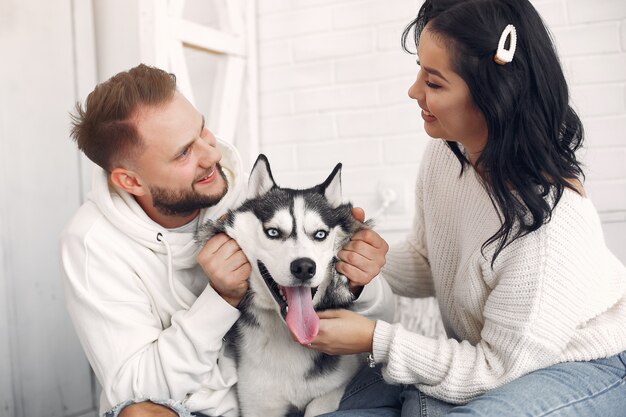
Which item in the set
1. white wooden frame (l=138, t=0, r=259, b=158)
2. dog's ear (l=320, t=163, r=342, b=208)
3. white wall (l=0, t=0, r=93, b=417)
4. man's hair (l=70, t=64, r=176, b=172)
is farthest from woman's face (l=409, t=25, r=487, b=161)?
white wall (l=0, t=0, r=93, b=417)

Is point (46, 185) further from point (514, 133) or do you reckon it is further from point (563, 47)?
point (563, 47)

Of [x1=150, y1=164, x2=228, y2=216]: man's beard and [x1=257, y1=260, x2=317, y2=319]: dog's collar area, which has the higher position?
[x1=150, y1=164, x2=228, y2=216]: man's beard

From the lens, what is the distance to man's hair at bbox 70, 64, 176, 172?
1.52 m

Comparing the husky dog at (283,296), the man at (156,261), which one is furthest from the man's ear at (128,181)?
the husky dog at (283,296)

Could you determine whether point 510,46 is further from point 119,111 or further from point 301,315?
point 119,111

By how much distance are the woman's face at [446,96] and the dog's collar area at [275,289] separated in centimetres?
47

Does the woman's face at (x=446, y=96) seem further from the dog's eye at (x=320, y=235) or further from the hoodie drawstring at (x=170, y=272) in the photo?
the hoodie drawstring at (x=170, y=272)

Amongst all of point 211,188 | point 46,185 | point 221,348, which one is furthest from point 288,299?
point 46,185

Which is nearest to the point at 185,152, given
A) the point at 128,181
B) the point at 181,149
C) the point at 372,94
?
the point at 181,149

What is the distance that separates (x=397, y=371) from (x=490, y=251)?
1.06ft

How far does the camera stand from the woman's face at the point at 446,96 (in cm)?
135

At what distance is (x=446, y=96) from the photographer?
137 centimetres

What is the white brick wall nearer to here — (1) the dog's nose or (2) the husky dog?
(2) the husky dog

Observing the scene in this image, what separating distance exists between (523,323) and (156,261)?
83cm
